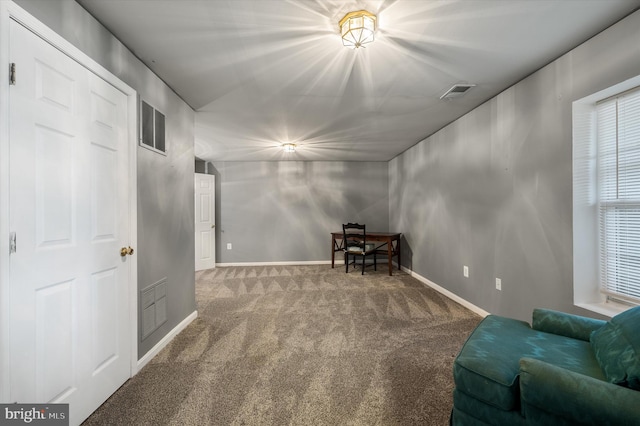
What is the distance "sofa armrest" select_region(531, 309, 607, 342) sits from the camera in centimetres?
150

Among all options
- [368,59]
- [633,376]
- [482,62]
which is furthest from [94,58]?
[633,376]

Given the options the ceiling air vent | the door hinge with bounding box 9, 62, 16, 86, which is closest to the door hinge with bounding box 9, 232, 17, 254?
the door hinge with bounding box 9, 62, 16, 86

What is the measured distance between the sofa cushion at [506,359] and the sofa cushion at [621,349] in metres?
0.07

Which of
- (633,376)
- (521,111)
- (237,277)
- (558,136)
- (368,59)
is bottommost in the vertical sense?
(237,277)

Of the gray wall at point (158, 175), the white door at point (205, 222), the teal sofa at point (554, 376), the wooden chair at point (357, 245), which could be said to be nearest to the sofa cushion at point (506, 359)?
the teal sofa at point (554, 376)

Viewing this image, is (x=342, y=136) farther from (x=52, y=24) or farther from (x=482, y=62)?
(x=52, y=24)

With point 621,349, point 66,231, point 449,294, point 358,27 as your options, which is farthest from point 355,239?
point 66,231

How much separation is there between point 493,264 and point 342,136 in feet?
8.75

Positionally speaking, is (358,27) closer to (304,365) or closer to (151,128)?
(151,128)

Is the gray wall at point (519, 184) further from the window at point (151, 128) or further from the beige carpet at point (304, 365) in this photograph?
the window at point (151, 128)

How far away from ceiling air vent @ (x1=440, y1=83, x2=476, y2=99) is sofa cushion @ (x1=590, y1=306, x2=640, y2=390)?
6.76ft

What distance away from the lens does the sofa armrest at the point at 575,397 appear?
946 millimetres

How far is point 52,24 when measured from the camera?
1.40m

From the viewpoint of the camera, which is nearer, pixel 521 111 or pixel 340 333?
pixel 521 111
